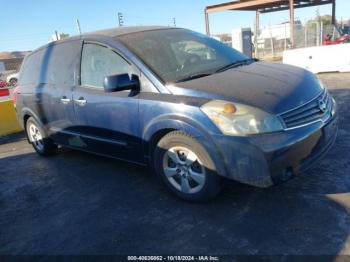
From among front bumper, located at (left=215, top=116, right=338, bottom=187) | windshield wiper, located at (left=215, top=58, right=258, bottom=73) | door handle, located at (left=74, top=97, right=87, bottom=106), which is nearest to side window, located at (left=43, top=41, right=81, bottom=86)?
door handle, located at (left=74, top=97, right=87, bottom=106)

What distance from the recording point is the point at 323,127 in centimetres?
336

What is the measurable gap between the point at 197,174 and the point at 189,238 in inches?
25.8

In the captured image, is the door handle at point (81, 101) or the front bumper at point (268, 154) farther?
the door handle at point (81, 101)

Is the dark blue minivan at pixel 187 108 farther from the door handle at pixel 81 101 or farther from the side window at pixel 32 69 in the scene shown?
the side window at pixel 32 69

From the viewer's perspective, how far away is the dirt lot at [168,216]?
9.63ft

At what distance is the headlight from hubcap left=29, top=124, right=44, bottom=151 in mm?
3720

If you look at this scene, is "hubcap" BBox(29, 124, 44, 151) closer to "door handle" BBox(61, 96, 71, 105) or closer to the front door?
"door handle" BBox(61, 96, 71, 105)

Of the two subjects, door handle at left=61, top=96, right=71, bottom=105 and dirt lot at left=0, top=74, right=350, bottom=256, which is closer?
dirt lot at left=0, top=74, right=350, bottom=256

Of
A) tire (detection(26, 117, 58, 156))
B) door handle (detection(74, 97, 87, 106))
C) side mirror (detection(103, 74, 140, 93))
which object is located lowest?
tire (detection(26, 117, 58, 156))

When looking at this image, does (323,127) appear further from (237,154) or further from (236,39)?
(236,39)

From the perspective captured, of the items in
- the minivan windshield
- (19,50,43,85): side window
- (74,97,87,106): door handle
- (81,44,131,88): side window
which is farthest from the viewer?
(19,50,43,85): side window

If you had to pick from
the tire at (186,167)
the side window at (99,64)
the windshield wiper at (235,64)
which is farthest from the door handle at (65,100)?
the windshield wiper at (235,64)

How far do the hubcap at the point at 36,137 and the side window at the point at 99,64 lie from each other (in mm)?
1929

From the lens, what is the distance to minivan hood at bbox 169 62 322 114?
10.4 ft
